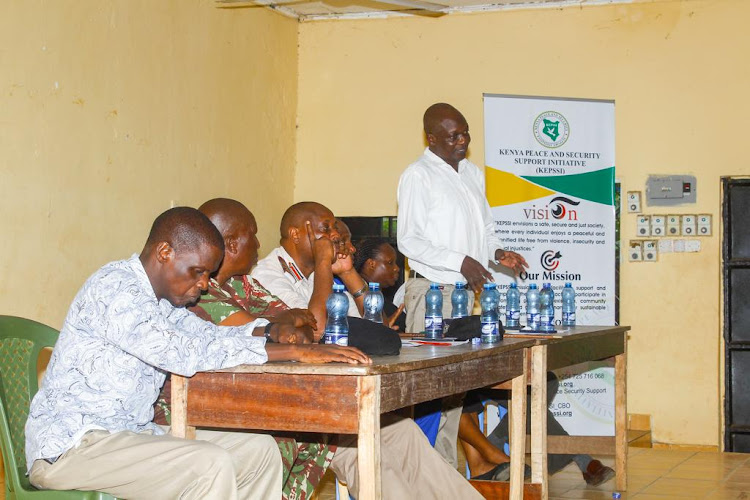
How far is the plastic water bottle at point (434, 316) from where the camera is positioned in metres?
Result: 3.88

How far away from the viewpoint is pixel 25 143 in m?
4.37

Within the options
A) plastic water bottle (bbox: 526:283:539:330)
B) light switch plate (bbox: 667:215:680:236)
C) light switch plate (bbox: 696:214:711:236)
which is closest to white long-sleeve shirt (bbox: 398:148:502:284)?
plastic water bottle (bbox: 526:283:539:330)

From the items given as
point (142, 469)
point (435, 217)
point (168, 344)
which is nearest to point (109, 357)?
point (168, 344)

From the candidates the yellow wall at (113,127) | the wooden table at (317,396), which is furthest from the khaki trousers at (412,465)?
the yellow wall at (113,127)

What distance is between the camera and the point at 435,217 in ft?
15.7

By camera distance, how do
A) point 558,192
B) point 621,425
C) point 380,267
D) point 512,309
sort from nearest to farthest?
point 512,309 < point 621,425 < point 380,267 < point 558,192

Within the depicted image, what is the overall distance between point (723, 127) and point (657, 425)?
2181mm

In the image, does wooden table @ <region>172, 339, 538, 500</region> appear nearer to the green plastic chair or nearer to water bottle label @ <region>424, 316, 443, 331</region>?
the green plastic chair

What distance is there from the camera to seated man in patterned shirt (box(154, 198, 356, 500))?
3342 millimetres

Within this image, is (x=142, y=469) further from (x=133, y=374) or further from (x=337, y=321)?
(x=337, y=321)

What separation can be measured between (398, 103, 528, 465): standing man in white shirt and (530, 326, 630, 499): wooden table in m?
0.51

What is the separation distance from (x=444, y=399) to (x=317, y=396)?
2.15 m

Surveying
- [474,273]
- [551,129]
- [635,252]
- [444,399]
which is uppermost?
[551,129]

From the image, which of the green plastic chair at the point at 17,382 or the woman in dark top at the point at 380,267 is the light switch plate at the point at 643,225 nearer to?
the woman in dark top at the point at 380,267
